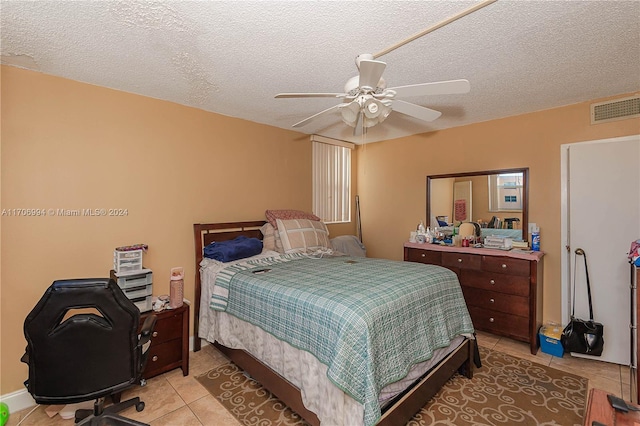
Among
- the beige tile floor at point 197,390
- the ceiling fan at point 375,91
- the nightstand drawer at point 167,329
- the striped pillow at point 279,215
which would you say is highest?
the ceiling fan at point 375,91

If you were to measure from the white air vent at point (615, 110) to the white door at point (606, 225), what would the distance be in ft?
0.71

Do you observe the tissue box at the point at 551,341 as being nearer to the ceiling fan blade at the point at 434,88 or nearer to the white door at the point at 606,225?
the white door at the point at 606,225

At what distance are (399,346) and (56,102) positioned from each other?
319 centimetres

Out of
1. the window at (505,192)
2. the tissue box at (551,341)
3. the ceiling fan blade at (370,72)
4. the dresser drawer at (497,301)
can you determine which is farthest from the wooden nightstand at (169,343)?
the window at (505,192)

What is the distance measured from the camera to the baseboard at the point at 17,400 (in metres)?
2.06

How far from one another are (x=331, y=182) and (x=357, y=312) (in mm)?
3203

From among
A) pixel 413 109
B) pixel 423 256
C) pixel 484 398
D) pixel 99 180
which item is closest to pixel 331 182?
pixel 423 256

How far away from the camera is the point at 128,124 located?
2.61 m

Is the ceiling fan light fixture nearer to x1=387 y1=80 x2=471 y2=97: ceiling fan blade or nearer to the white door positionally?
x1=387 y1=80 x2=471 y2=97: ceiling fan blade

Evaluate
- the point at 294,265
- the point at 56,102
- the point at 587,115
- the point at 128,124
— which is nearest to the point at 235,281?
the point at 294,265

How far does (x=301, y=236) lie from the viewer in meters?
3.25

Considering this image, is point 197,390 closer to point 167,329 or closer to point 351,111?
point 167,329

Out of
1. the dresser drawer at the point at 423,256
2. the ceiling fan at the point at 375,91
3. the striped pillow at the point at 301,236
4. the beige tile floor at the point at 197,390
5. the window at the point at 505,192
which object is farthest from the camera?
the dresser drawer at the point at 423,256

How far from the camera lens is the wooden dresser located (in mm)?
2848
